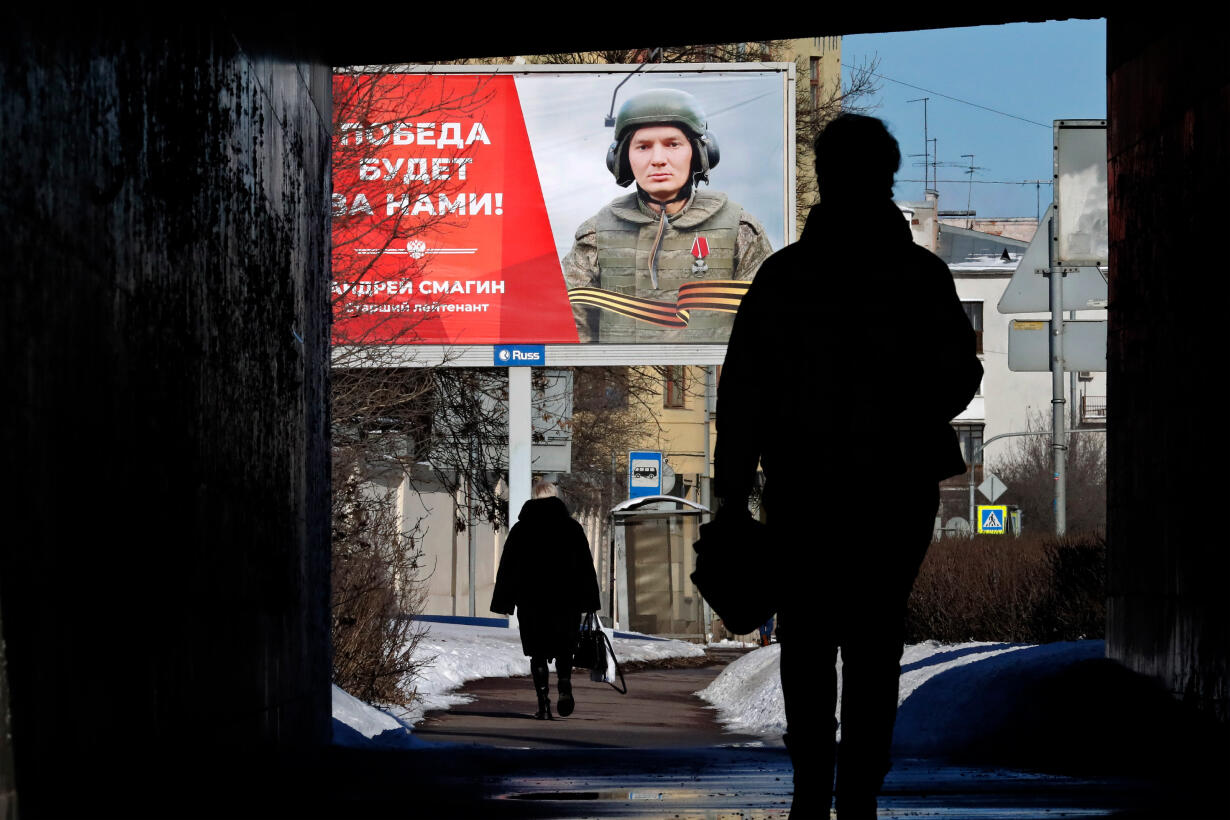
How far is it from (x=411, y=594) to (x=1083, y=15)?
26.6 feet

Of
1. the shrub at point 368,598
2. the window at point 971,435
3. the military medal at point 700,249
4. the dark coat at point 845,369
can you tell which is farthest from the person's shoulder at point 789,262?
the window at point 971,435

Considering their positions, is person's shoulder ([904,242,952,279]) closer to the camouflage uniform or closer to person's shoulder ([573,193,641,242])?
the camouflage uniform

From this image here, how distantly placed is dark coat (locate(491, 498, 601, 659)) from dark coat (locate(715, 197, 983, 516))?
9.38m

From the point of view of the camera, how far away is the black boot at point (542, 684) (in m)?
14.3

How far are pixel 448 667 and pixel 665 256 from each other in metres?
5.93

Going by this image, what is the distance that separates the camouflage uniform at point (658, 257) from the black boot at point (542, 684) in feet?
29.9

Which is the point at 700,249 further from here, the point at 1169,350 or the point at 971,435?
the point at 971,435

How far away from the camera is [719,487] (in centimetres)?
452

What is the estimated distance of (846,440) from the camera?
14.5 ft

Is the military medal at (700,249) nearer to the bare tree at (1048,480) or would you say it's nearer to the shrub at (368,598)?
the shrub at (368,598)

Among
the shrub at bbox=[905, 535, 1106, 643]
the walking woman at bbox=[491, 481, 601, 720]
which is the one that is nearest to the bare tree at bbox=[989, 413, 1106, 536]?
the shrub at bbox=[905, 535, 1106, 643]

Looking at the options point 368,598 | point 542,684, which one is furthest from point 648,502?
point 368,598

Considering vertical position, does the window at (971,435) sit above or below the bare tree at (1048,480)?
above

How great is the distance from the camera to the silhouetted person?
14.4 feet
